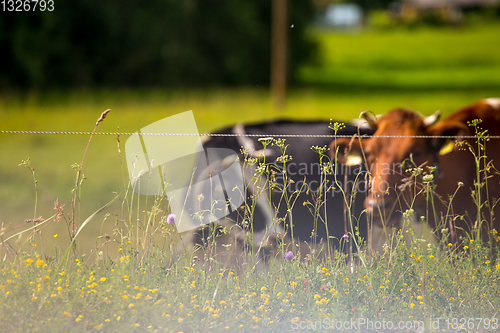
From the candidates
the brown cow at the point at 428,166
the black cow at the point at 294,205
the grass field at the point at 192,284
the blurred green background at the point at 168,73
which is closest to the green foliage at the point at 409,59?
the blurred green background at the point at 168,73

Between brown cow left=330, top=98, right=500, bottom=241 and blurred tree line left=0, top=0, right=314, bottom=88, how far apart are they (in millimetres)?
13306

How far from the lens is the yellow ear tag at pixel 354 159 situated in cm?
337

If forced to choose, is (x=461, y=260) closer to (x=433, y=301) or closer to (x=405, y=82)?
(x=433, y=301)

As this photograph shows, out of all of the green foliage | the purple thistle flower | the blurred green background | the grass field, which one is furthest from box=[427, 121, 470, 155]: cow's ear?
→ the green foliage

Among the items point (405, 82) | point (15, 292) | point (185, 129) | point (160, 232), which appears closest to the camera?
point (15, 292)

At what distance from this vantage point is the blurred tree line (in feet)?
51.2

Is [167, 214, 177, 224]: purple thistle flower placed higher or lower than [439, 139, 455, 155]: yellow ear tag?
lower

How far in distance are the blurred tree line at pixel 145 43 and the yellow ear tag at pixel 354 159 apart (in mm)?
13481

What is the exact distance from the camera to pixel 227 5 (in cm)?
1850

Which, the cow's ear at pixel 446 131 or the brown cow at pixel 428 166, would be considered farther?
the cow's ear at pixel 446 131

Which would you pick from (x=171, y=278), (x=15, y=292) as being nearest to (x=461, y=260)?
(x=171, y=278)

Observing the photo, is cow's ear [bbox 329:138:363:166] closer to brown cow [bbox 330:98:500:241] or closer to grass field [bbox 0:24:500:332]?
brown cow [bbox 330:98:500:241]

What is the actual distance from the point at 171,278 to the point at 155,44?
15.9 m

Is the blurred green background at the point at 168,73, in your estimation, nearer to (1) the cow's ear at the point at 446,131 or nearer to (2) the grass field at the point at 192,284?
(1) the cow's ear at the point at 446,131
